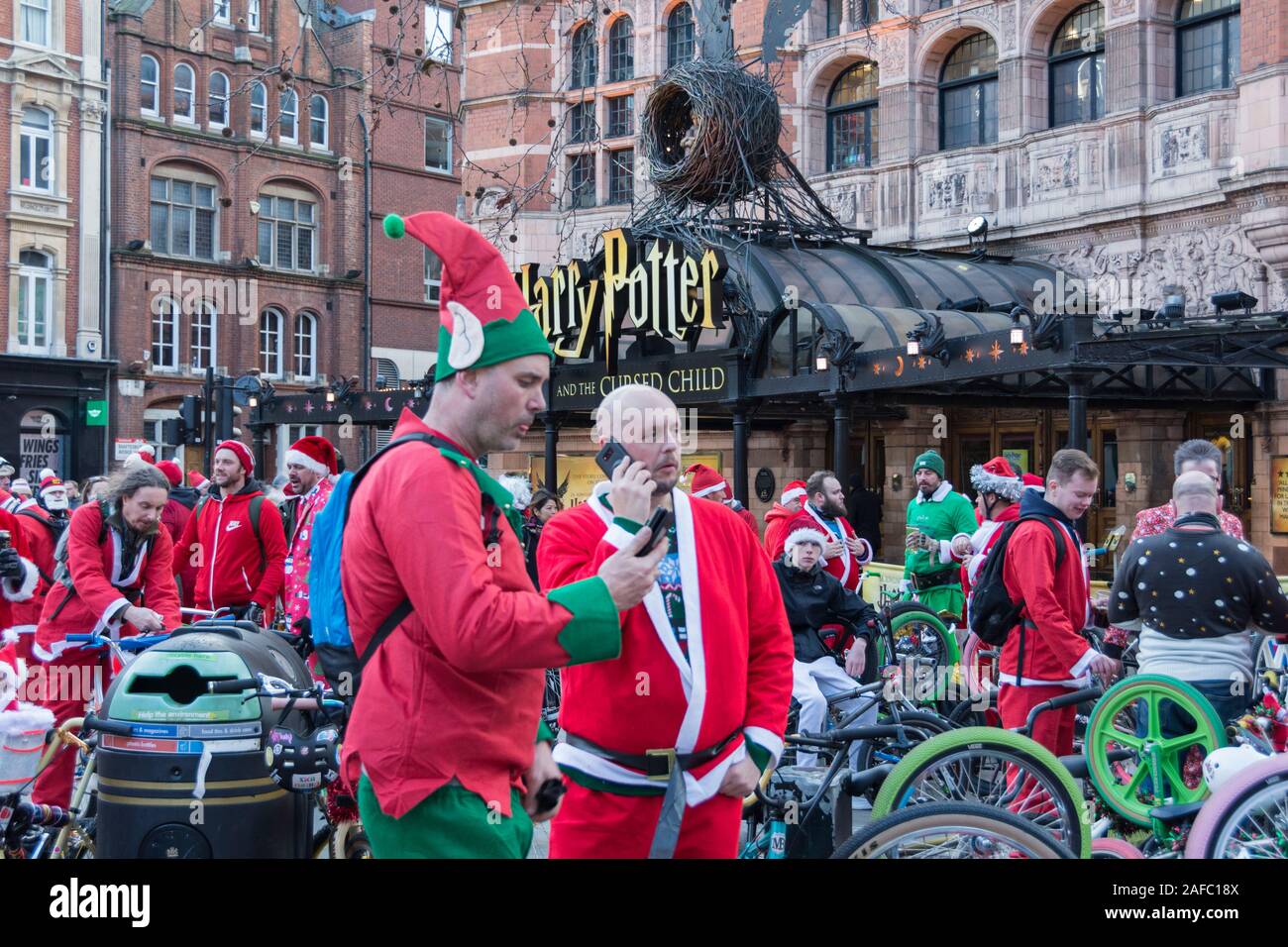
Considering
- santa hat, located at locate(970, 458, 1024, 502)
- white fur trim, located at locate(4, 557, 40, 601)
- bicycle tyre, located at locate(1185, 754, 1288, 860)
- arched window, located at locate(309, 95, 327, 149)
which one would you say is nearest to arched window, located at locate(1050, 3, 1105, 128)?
santa hat, located at locate(970, 458, 1024, 502)

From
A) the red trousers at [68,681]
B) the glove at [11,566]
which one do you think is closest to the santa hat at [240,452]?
the glove at [11,566]

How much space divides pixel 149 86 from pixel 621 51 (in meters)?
15.6

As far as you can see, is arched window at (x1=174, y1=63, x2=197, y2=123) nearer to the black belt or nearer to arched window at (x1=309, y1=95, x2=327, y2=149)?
arched window at (x1=309, y1=95, x2=327, y2=149)

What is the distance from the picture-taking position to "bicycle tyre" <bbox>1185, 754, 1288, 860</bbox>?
13.0 ft

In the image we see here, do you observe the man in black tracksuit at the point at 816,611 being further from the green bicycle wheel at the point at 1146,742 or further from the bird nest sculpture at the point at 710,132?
the bird nest sculpture at the point at 710,132

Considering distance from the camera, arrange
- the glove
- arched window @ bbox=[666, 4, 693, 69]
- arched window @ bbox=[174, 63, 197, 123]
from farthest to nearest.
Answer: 1. arched window @ bbox=[174, 63, 197, 123]
2. arched window @ bbox=[666, 4, 693, 69]
3. the glove

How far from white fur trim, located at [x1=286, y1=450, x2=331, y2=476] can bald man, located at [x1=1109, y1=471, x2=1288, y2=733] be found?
4902 millimetres

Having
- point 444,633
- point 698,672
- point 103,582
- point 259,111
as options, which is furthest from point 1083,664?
point 259,111

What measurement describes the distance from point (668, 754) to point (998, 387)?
13696mm

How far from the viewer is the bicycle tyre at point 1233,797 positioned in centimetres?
396

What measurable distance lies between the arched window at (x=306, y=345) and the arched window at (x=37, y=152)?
8045 millimetres

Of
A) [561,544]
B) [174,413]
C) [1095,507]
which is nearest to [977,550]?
[561,544]

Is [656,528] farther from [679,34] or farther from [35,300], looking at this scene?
[35,300]

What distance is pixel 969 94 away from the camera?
2325cm
